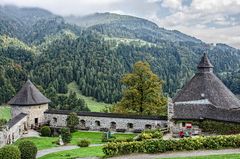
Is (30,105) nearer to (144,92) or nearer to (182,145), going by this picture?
(144,92)

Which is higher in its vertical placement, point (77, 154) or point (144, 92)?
point (144, 92)

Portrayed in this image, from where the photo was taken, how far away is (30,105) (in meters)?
48.1

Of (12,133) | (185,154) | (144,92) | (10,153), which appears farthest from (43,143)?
(185,154)

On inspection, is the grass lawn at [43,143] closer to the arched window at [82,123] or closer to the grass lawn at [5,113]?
the arched window at [82,123]

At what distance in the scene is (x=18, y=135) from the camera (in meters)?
43.6

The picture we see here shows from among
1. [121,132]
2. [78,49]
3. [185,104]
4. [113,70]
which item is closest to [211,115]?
[185,104]

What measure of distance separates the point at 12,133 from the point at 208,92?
21.5 metres

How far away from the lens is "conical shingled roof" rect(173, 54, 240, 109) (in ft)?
132

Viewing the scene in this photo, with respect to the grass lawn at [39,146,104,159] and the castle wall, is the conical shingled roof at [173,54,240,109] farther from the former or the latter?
the castle wall

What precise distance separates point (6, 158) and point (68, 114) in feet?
70.3

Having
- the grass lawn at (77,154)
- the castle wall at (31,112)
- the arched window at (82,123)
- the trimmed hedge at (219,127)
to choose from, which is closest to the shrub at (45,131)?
the castle wall at (31,112)

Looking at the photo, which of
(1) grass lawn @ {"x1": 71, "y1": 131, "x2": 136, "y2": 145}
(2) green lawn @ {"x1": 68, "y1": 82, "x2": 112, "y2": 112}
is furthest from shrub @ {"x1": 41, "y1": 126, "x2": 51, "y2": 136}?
(2) green lawn @ {"x1": 68, "y1": 82, "x2": 112, "y2": 112}

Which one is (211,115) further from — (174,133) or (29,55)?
(29,55)

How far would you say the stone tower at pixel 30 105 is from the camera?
158 feet
